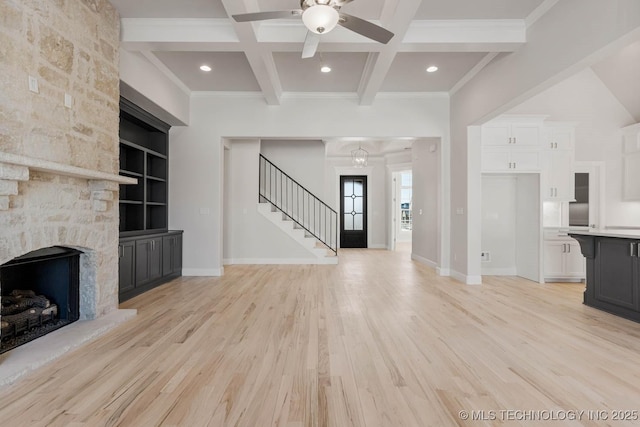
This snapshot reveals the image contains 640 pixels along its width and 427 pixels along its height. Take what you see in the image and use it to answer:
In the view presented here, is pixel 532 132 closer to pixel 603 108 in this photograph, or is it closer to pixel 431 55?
pixel 603 108

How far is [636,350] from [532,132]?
380cm

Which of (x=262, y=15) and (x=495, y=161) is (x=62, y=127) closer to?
(x=262, y=15)

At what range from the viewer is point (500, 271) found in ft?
19.1

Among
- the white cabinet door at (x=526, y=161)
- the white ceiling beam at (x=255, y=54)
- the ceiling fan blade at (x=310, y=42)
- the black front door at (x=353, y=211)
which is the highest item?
the white ceiling beam at (x=255, y=54)

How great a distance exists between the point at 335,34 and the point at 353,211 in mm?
7047

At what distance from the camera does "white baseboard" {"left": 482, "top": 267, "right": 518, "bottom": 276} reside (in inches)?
229

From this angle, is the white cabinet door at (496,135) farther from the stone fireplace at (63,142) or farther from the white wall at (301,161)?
the stone fireplace at (63,142)

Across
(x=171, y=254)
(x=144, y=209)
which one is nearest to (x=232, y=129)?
(x=144, y=209)

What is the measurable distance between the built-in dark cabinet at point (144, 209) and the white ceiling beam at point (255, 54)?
1.80 m

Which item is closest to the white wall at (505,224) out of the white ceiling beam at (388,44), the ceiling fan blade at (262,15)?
the white ceiling beam at (388,44)

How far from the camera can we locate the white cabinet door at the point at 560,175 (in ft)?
18.0

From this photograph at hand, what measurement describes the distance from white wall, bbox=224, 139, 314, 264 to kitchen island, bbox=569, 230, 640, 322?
15.1ft

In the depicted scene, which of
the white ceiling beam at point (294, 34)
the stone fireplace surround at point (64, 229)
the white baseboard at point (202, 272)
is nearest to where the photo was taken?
the stone fireplace surround at point (64, 229)

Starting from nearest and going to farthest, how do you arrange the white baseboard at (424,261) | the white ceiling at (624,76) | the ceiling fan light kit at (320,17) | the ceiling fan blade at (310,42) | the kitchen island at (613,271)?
1. the ceiling fan light kit at (320,17)
2. the ceiling fan blade at (310,42)
3. the kitchen island at (613,271)
4. the white ceiling at (624,76)
5. the white baseboard at (424,261)
